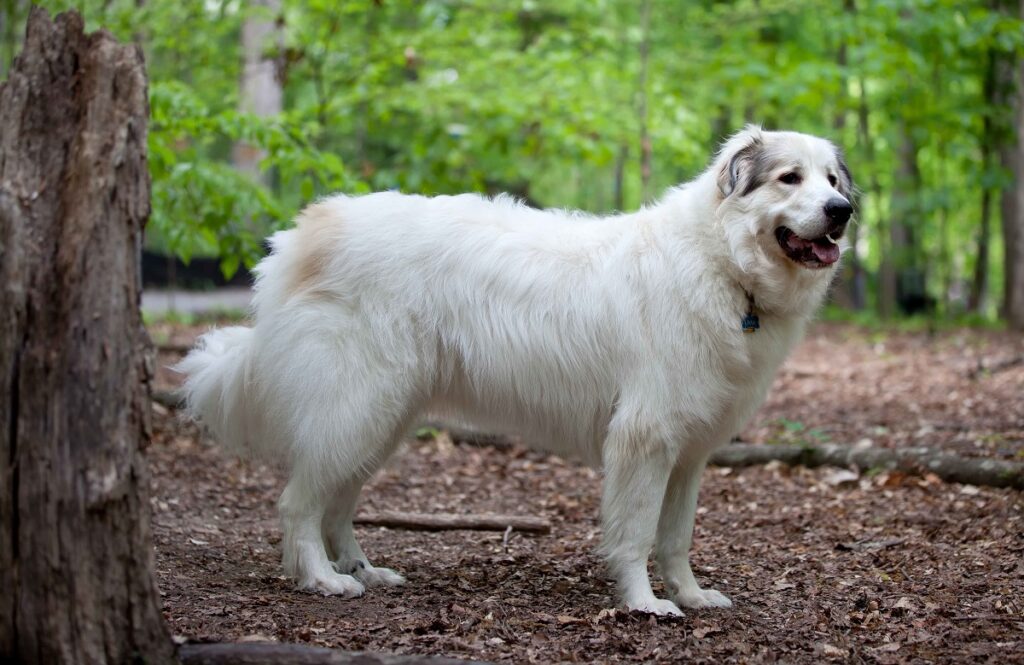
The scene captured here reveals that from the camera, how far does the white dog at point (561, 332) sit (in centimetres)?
384

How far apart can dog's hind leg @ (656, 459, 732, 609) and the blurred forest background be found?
1.10m

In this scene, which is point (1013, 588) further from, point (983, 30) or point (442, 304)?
point (983, 30)

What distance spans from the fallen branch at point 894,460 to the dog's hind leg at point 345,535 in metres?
2.54

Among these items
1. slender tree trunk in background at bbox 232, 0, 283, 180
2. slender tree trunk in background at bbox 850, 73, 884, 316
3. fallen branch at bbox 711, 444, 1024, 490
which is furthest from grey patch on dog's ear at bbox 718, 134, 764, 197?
slender tree trunk in background at bbox 850, 73, 884, 316

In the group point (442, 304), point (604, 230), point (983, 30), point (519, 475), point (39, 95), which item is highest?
point (983, 30)

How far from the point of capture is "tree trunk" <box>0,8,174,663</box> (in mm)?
2506

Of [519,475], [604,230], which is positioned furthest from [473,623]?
[519,475]

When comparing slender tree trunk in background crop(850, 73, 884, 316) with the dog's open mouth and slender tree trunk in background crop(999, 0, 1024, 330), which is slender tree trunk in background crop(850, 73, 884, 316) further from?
the dog's open mouth

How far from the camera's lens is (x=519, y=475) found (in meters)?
6.61

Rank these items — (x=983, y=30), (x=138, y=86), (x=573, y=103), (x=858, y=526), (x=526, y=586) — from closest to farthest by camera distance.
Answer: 1. (x=138, y=86)
2. (x=526, y=586)
3. (x=858, y=526)
4. (x=983, y=30)
5. (x=573, y=103)

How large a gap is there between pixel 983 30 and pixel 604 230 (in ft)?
16.8

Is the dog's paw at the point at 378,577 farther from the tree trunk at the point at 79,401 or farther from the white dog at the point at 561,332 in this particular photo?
the tree trunk at the point at 79,401

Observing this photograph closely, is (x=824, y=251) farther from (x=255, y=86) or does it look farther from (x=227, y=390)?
(x=255, y=86)

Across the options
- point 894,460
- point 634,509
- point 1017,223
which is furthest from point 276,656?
point 1017,223
